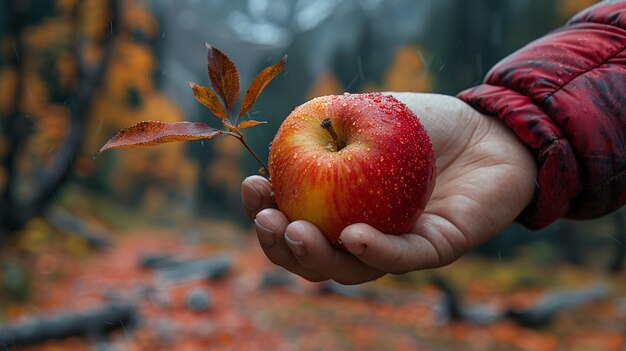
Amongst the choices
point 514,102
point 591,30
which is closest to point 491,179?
point 514,102

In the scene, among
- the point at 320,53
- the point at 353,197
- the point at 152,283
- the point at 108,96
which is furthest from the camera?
the point at 320,53

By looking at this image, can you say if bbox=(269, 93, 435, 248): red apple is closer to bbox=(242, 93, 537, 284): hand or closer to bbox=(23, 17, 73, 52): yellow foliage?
bbox=(242, 93, 537, 284): hand

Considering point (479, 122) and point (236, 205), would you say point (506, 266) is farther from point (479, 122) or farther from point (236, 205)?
point (236, 205)

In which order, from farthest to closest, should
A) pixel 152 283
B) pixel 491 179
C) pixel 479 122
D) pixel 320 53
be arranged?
pixel 320 53 → pixel 152 283 → pixel 479 122 → pixel 491 179

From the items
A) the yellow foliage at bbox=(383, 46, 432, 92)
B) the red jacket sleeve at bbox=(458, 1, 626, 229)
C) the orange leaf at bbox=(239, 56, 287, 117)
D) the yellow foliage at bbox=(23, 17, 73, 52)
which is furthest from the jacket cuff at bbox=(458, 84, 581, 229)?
the yellow foliage at bbox=(383, 46, 432, 92)

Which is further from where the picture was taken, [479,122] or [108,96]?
[108,96]

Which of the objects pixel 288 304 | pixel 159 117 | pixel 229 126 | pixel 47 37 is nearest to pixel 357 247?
pixel 229 126

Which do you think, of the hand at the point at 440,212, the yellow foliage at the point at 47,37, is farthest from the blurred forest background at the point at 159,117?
the hand at the point at 440,212

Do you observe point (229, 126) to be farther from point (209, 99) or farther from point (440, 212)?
point (440, 212)
